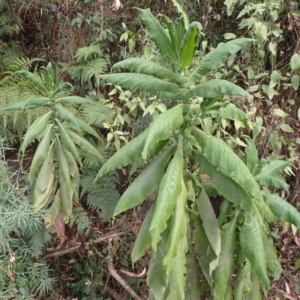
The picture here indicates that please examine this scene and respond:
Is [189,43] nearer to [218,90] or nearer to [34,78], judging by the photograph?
[218,90]

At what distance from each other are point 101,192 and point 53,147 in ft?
1.99

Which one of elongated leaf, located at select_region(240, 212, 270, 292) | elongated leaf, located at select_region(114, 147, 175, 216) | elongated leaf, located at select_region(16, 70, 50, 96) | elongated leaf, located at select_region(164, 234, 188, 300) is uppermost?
elongated leaf, located at select_region(16, 70, 50, 96)

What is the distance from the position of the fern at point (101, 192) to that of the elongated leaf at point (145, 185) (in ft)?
3.35

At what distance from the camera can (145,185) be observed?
1802 millimetres

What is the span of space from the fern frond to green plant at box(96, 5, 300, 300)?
1039 mm

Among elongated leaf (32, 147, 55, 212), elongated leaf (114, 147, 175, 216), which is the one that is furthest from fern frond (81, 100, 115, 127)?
elongated leaf (114, 147, 175, 216)

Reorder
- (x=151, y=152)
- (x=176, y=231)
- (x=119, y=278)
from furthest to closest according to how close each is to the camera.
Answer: (x=119, y=278) → (x=151, y=152) → (x=176, y=231)

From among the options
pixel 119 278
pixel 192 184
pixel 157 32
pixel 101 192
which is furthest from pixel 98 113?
pixel 157 32

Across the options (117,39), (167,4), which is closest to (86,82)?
(117,39)

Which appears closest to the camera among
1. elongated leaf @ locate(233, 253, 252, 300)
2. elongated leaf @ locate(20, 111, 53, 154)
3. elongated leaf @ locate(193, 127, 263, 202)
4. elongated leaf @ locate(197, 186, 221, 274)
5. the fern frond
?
elongated leaf @ locate(193, 127, 263, 202)

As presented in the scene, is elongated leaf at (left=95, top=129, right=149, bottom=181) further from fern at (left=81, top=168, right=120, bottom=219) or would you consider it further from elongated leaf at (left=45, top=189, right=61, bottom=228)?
fern at (left=81, top=168, right=120, bottom=219)

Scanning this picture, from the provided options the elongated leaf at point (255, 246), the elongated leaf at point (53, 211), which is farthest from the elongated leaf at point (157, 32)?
the elongated leaf at point (53, 211)

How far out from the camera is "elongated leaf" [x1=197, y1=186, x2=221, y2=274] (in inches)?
72.9

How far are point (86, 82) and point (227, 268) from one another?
77.8 inches
